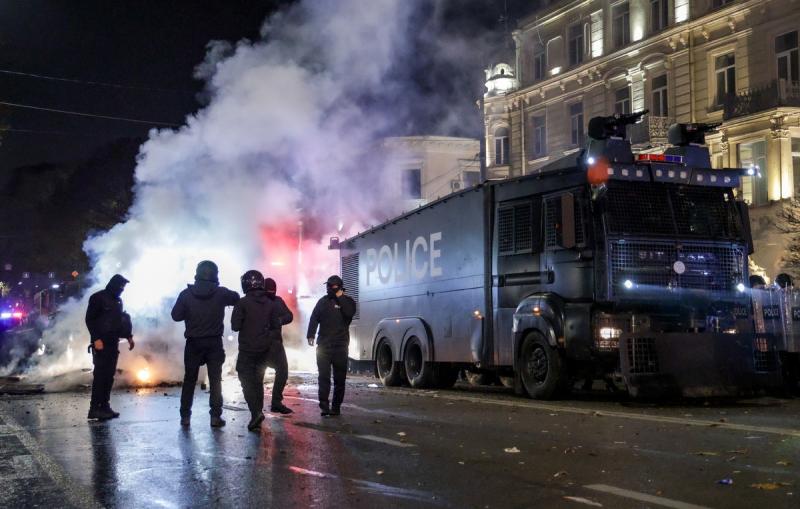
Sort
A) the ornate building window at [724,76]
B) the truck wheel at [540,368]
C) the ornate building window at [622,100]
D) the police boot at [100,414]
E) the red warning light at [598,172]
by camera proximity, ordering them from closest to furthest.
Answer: the police boot at [100,414] < the red warning light at [598,172] < the truck wheel at [540,368] < the ornate building window at [724,76] < the ornate building window at [622,100]

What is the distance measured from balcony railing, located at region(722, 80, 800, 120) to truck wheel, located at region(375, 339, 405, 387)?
1632 centimetres

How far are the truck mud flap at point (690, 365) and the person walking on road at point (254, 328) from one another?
4.77 m

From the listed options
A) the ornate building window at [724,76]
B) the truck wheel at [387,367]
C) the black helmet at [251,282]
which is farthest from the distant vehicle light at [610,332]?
the ornate building window at [724,76]

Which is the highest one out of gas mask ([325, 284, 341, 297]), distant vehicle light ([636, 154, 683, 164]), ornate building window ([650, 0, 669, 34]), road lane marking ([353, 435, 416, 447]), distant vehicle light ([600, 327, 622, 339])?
ornate building window ([650, 0, 669, 34])

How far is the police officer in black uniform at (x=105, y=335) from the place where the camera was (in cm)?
1112

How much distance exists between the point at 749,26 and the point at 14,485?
90.8ft

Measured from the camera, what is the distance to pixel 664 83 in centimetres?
3203

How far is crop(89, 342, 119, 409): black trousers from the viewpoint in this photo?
11.1 m

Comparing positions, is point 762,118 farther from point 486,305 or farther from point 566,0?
point 486,305

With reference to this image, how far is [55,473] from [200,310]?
3.61 metres

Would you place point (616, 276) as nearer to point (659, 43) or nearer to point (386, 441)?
point (386, 441)

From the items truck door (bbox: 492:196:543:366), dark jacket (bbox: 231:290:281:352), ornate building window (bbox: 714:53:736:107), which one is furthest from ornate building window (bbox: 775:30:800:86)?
dark jacket (bbox: 231:290:281:352)

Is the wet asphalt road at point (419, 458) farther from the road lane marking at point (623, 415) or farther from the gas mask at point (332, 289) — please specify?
the gas mask at point (332, 289)

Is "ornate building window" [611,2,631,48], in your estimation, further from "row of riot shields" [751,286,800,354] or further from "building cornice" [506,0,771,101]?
"row of riot shields" [751,286,800,354]
